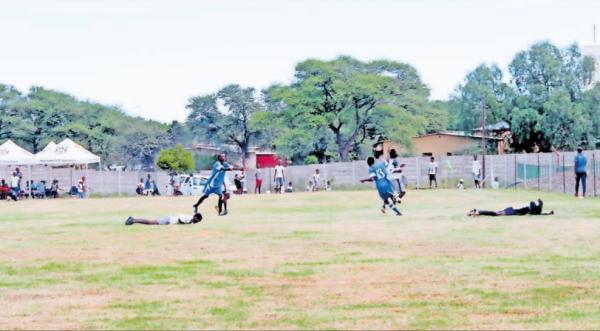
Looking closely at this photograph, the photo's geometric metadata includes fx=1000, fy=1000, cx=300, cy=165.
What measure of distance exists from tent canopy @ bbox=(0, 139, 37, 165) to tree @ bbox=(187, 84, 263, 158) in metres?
47.2

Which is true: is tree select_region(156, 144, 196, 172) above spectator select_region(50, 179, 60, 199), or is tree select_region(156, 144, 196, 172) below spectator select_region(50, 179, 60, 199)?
above

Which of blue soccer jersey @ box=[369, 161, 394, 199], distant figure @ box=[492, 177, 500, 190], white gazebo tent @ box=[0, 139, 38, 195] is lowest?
distant figure @ box=[492, 177, 500, 190]

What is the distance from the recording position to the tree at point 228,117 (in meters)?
109

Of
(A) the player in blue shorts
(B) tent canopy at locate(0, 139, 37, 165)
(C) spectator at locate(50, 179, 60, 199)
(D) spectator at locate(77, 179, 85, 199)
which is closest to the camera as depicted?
(A) the player in blue shorts

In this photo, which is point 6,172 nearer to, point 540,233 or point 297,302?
point 540,233

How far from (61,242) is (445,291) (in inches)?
396

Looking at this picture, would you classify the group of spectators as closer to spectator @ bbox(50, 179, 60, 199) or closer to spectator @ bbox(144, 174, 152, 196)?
spectator @ bbox(50, 179, 60, 199)

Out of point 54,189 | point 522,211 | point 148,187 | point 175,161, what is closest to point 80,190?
point 54,189

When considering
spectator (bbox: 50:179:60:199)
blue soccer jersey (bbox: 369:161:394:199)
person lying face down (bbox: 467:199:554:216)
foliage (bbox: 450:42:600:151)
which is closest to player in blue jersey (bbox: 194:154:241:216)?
blue soccer jersey (bbox: 369:161:394:199)

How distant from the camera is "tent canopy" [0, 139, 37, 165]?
58.7 metres

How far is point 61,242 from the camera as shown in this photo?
64.6ft

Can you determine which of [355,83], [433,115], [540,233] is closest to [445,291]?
[540,233]

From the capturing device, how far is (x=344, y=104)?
3440 inches

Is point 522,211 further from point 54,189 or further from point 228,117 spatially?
point 228,117
